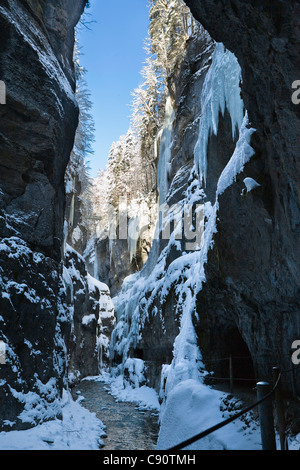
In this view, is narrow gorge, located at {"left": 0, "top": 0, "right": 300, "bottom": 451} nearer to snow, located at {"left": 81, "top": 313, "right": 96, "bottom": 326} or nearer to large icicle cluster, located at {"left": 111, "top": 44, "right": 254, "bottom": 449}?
large icicle cluster, located at {"left": 111, "top": 44, "right": 254, "bottom": 449}

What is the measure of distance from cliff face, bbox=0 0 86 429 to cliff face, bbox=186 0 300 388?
602 cm

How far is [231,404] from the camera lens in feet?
25.5

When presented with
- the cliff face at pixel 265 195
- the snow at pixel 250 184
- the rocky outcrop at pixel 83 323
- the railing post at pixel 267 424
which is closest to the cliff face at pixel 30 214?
the cliff face at pixel 265 195

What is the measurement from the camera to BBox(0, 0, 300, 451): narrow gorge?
618 cm

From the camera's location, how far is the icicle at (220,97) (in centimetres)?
1341

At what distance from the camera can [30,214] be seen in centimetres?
1152

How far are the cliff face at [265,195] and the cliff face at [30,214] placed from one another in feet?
19.8

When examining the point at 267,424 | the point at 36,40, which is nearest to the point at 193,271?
the point at 36,40

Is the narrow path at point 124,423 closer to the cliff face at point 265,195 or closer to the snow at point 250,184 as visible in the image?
the cliff face at point 265,195

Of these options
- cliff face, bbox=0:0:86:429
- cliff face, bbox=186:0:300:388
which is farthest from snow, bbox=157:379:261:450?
cliff face, bbox=0:0:86:429

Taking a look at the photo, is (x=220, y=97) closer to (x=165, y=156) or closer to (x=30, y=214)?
(x=30, y=214)

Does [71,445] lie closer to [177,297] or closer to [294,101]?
[177,297]

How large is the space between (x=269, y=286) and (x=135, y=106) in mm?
34849
